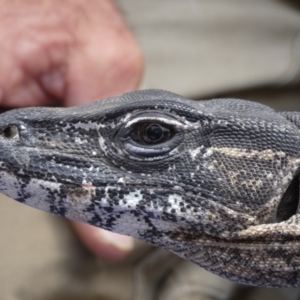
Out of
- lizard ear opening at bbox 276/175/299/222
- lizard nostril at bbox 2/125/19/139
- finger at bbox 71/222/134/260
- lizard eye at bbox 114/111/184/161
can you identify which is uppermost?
lizard eye at bbox 114/111/184/161

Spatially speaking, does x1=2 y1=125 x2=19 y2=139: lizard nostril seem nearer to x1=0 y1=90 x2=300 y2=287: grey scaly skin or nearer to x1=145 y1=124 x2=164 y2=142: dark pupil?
x1=0 y1=90 x2=300 y2=287: grey scaly skin

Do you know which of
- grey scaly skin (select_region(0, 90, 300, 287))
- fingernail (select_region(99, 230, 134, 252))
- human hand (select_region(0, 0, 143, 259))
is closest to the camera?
grey scaly skin (select_region(0, 90, 300, 287))

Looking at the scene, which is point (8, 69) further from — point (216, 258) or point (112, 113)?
point (216, 258)

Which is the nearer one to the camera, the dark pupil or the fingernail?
the dark pupil

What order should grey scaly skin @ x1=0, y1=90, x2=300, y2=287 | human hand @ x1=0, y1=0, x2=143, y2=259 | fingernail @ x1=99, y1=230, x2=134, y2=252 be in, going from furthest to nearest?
fingernail @ x1=99, y1=230, x2=134, y2=252 → human hand @ x1=0, y1=0, x2=143, y2=259 → grey scaly skin @ x1=0, y1=90, x2=300, y2=287

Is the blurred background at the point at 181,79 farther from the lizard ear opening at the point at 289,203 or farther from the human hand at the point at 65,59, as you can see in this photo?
the lizard ear opening at the point at 289,203

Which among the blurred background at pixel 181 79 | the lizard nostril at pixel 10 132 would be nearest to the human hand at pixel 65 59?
the blurred background at pixel 181 79

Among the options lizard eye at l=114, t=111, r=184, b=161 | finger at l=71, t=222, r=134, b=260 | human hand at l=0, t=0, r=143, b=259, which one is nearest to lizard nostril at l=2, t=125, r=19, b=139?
lizard eye at l=114, t=111, r=184, b=161

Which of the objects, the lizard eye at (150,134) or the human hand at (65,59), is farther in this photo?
the human hand at (65,59)
